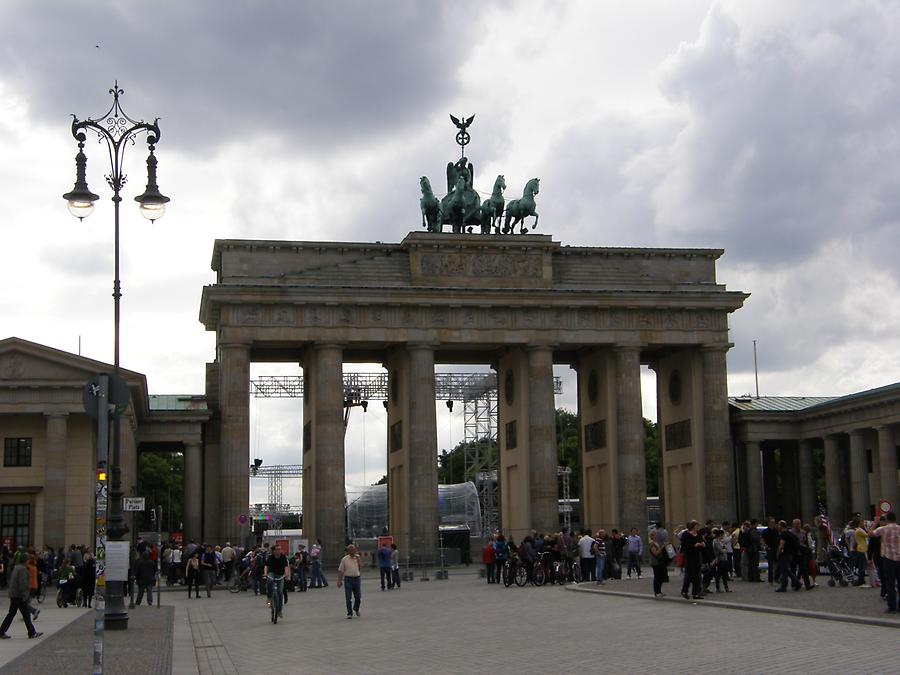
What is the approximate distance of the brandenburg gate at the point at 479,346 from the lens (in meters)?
67.4

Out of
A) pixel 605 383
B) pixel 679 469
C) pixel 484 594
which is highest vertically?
pixel 605 383

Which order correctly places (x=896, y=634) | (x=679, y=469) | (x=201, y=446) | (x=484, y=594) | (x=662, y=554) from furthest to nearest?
(x=679, y=469) < (x=201, y=446) < (x=484, y=594) < (x=662, y=554) < (x=896, y=634)

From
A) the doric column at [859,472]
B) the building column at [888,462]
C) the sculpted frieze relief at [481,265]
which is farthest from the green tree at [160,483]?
the building column at [888,462]

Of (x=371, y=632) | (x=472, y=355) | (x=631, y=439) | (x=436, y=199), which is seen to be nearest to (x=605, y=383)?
(x=631, y=439)

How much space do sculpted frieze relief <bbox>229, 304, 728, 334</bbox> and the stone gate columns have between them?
1919mm

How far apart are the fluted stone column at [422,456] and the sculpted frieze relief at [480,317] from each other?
1912 mm

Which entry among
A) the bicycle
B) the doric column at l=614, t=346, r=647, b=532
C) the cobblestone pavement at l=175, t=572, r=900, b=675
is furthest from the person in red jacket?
the doric column at l=614, t=346, r=647, b=532

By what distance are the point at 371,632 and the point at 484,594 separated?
14.6 metres

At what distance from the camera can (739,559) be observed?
142ft

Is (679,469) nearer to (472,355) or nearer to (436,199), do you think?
(472,355)

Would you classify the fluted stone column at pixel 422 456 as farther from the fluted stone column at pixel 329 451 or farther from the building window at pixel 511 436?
the building window at pixel 511 436

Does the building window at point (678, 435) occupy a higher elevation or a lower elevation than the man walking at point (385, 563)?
higher

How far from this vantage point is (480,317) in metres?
69.9

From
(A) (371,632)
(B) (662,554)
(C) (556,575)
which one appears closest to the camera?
(A) (371,632)
